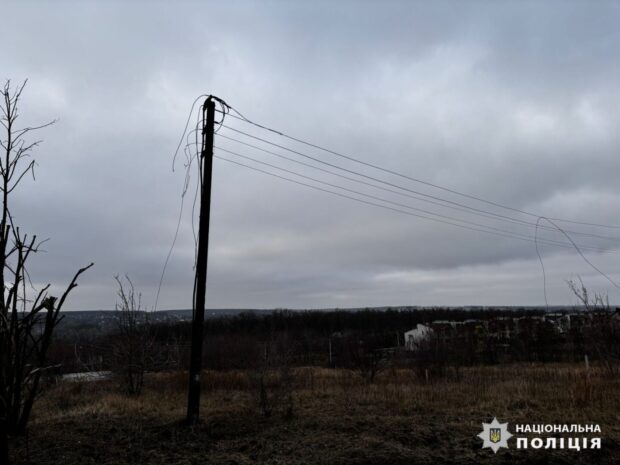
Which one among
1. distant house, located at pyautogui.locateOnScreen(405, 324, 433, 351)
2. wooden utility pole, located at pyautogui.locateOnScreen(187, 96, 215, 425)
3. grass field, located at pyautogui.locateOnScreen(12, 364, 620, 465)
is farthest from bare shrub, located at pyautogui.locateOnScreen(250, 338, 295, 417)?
distant house, located at pyautogui.locateOnScreen(405, 324, 433, 351)

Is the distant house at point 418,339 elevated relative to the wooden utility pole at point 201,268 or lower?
lower

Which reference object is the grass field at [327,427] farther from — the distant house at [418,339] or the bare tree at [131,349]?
the distant house at [418,339]

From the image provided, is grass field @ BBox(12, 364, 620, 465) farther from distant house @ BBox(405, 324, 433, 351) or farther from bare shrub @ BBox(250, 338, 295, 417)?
distant house @ BBox(405, 324, 433, 351)

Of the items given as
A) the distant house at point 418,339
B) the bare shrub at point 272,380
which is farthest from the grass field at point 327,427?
the distant house at point 418,339

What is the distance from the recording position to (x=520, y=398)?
34.9ft

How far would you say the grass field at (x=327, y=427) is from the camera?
6.42 metres

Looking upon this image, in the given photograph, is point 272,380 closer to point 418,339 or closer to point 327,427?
point 327,427

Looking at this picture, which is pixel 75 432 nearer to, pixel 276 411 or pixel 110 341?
pixel 276 411

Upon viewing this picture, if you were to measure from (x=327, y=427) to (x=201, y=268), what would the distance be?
370 centimetres

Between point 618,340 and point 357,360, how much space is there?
11944 millimetres

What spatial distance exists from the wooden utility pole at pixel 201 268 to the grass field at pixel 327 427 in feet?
1.96

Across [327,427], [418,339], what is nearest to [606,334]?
[327,427]

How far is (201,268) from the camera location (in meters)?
8.73

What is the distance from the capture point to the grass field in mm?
6422
